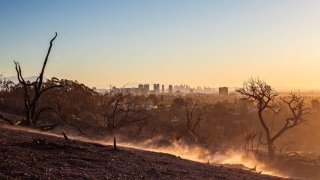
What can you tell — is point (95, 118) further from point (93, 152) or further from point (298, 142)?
point (93, 152)

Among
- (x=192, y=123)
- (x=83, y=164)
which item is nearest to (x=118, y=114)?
(x=192, y=123)

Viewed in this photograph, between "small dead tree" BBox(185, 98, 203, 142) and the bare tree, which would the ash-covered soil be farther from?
"small dead tree" BBox(185, 98, 203, 142)

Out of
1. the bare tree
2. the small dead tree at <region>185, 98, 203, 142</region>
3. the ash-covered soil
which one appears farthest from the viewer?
the small dead tree at <region>185, 98, 203, 142</region>

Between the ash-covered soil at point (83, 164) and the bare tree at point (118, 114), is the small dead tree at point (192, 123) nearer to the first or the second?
the bare tree at point (118, 114)

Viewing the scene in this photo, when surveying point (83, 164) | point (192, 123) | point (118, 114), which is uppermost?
point (83, 164)

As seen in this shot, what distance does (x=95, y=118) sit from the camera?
2000 inches

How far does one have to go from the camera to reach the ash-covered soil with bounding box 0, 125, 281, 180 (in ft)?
33.4

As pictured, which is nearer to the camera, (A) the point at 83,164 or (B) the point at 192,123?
(A) the point at 83,164

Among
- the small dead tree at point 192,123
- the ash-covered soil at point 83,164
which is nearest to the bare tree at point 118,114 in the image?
the small dead tree at point 192,123

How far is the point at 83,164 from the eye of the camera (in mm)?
11570

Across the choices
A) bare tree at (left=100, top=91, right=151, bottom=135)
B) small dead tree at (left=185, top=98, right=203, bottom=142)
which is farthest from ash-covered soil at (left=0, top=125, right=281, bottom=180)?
small dead tree at (left=185, top=98, right=203, bottom=142)

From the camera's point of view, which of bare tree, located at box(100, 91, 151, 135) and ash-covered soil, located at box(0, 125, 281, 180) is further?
bare tree, located at box(100, 91, 151, 135)

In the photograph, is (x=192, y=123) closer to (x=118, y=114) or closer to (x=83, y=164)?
(x=118, y=114)

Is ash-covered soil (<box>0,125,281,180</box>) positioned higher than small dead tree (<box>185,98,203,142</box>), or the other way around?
ash-covered soil (<box>0,125,281,180</box>)
